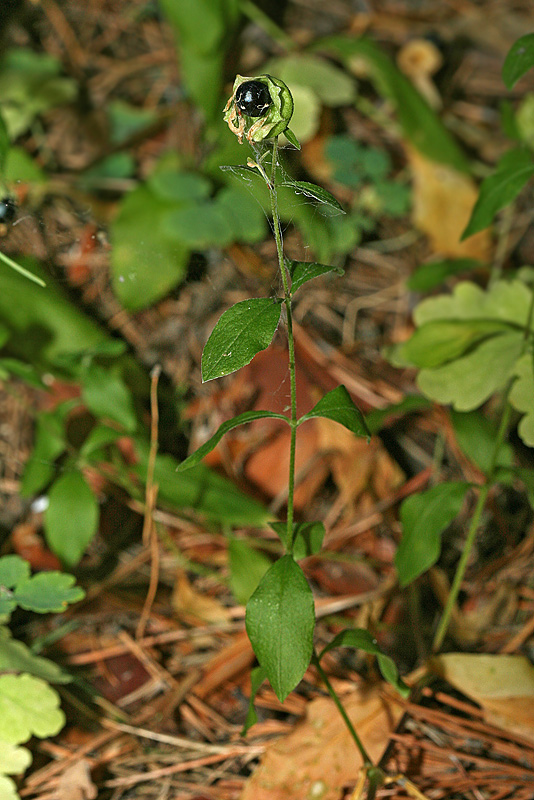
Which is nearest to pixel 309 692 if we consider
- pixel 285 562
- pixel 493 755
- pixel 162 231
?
pixel 493 755

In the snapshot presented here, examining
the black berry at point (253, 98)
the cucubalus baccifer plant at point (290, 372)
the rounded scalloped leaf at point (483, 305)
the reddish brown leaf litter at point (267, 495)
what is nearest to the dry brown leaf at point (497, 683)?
the reddish brown leaf litter at point (267, 495)

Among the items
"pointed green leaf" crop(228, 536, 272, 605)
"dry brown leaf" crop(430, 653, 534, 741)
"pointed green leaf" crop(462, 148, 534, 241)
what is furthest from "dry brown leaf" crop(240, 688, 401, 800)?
"pointed green leaf" crop(462, 148, 534, 241)

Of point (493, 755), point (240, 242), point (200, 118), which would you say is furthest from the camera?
point (200, 118)

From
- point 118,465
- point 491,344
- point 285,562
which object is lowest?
point 118,465

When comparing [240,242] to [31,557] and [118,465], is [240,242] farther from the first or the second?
[31,557]

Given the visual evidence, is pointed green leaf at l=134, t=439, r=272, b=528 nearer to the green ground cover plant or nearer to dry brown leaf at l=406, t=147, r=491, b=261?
the green ground cover plant
